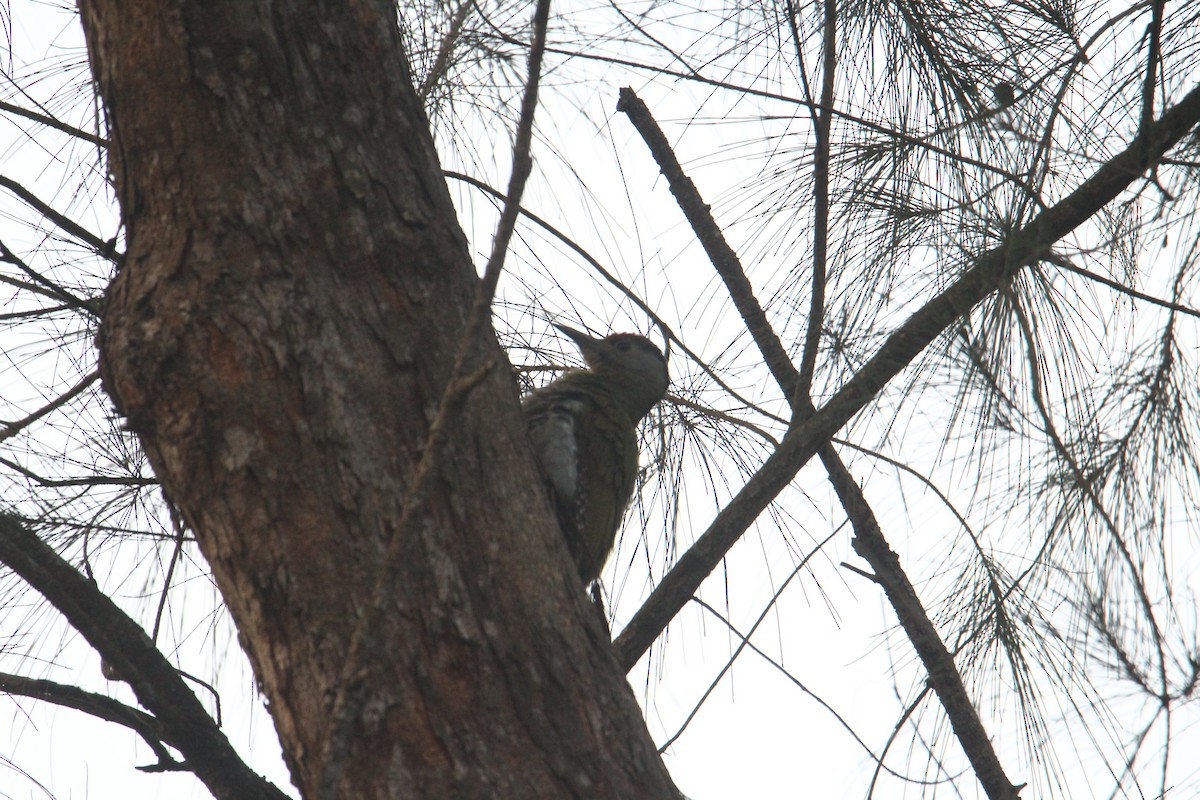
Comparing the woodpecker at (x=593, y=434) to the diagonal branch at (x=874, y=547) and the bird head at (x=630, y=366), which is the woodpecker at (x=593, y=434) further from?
the diagonal branch at (x=874, y=547)

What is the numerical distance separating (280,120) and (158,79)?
213 mm

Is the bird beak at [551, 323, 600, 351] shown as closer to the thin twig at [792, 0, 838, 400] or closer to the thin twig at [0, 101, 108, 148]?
the thin twig at [792, 0, 838, 400]

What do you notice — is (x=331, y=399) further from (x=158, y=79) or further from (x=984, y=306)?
(x=984, y=306)

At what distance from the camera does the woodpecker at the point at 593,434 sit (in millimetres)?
3385

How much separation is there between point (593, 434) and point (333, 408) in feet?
6.17

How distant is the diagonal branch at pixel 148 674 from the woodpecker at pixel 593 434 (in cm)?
122

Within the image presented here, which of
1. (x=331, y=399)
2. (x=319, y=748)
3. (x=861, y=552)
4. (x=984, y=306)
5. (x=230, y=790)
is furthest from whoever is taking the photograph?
(x=861, y=552)

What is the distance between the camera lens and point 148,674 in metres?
2.10

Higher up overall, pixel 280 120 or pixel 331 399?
pixel 280 120

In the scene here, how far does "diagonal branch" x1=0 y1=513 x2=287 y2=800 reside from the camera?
2049mm

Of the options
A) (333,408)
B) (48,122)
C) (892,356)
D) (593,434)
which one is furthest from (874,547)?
(48,122)

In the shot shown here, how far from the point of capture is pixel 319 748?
1591mm

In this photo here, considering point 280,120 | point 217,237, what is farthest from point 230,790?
point 280,120

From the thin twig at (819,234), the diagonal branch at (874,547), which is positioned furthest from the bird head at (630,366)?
the thin twig at (819,234)
